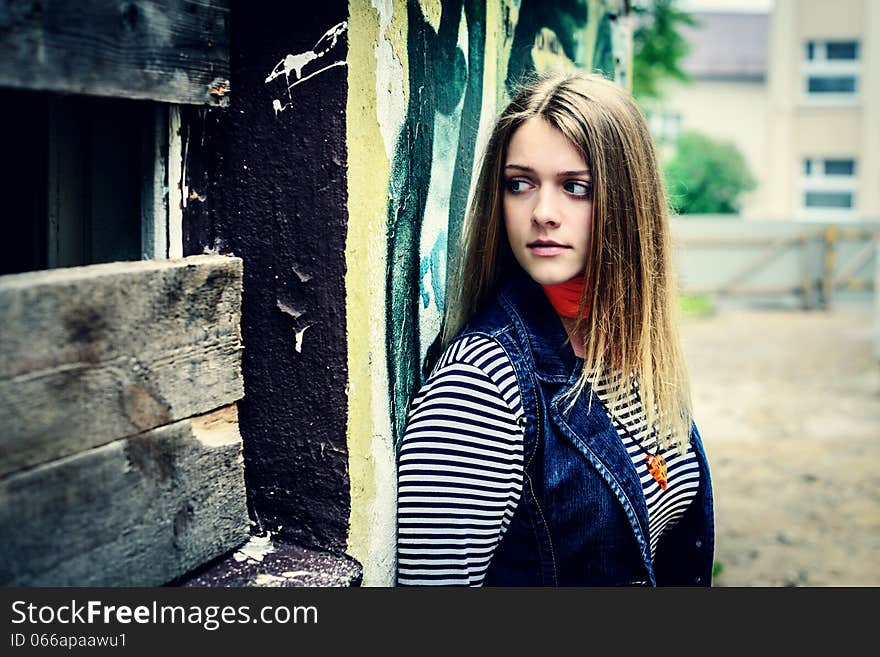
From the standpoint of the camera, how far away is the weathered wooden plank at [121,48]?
110 centimetres

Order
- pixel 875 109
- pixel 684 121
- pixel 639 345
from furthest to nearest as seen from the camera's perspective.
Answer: pixel 684 121 < pixel 875 109 < pixel 639 345

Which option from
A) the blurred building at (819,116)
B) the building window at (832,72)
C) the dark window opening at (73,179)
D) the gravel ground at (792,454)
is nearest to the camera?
the dark window opening at (73,179)

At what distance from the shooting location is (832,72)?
72.3ft

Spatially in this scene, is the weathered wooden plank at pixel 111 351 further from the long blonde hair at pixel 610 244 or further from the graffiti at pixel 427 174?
the long blonde hair at pixel 610 244

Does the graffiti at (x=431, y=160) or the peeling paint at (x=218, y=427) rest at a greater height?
the graffiti at (x=431, y=160)

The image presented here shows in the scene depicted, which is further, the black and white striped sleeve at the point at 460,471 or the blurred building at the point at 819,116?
the blurred building at the point at 819,116

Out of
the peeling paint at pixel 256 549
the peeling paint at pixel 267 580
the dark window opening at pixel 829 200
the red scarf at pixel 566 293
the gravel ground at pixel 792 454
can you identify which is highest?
Answer: the dark window opening at pixel 829 200

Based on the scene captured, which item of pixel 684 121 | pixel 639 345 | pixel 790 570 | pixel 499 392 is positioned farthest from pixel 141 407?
pixel 684 121

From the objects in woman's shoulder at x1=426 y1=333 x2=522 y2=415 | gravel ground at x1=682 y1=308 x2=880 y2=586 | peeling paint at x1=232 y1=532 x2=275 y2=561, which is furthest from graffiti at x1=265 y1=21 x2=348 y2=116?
gravel ground at x1=682 y1=308 x2=880 y2=586

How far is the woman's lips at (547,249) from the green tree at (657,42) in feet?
26.5

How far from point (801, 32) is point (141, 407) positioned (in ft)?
78.5

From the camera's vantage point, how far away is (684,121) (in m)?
27.3

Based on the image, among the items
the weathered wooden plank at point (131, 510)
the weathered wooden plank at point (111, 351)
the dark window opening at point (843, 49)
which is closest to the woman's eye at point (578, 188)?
the weathered wooden plank at point (111, 351)
